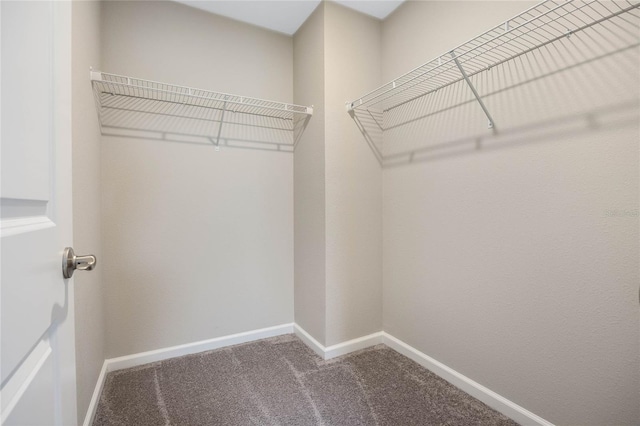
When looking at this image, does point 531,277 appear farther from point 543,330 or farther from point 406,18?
point 406,18

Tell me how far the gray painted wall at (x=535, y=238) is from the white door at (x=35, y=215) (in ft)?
5.23

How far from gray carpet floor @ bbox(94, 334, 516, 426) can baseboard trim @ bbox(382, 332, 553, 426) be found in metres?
0.03

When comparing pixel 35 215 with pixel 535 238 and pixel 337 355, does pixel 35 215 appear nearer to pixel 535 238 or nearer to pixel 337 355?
pixel 535 238

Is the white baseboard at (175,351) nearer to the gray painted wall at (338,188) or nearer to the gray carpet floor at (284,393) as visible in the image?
the gray carpet floor at (284,393)

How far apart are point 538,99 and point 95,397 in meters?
2.45

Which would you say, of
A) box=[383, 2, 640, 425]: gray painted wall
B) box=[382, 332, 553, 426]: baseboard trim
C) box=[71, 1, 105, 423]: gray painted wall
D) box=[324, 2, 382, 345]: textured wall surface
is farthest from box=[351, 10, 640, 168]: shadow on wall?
box=[71, 1, 105, 423]: gray painted wall

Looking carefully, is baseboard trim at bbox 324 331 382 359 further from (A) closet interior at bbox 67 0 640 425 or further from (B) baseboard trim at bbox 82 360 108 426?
(B) baseboard trim at bbox 82 360 108 426

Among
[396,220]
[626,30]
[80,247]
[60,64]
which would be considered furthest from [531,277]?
[80,247]

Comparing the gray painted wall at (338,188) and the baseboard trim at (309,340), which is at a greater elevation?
the gray painted wall at (338,188)

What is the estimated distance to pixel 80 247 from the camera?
1.19 m

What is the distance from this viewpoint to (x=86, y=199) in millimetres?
1290

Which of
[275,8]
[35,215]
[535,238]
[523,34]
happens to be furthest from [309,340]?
[275,8]

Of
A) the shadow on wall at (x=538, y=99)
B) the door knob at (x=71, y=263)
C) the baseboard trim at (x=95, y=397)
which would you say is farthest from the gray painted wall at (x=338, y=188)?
the door knob at (x=71, y=263)

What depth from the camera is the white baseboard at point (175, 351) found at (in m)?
1.50
